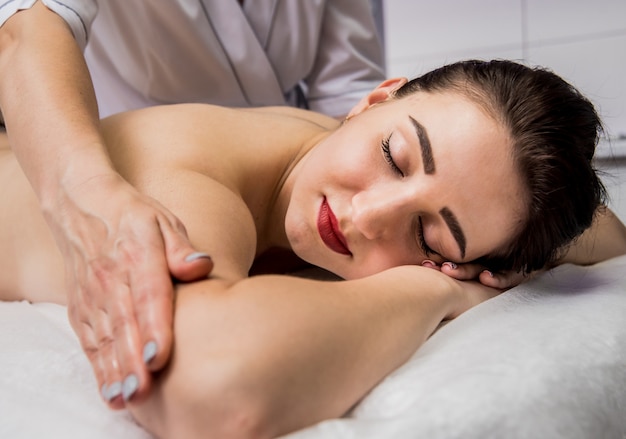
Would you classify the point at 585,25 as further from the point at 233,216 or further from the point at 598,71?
the point at 233,216

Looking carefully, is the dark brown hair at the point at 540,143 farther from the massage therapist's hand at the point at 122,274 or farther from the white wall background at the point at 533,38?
the white wall background at the point at 533,38

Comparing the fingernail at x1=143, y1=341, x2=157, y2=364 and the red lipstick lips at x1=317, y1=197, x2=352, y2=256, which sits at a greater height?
the fingernail at x1=143, y1=341, x2=157, y2=364

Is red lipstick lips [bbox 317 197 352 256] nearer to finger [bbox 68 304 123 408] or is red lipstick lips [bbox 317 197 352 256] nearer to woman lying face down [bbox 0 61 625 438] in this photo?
woman lying face down [bbox 0 61 625 438]

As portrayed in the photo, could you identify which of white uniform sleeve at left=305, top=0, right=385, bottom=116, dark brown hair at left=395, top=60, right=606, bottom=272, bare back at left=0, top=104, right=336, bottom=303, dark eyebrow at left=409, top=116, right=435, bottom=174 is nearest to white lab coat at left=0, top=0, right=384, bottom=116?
white uniform sleeve at left=305, top=0, right=385, bottom=116

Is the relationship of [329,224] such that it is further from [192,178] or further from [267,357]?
[267,357]

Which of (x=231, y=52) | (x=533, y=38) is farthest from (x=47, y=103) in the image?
(x=533, y=38)

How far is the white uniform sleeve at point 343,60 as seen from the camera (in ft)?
6.05

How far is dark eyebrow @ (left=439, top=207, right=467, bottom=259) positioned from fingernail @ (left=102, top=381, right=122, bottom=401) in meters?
0.49

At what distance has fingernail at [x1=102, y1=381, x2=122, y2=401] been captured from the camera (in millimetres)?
576

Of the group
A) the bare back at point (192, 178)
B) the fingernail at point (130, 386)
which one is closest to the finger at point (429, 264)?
the bare back at point (192, 178)

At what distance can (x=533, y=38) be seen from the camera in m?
2.75

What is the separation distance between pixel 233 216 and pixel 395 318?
26 cm

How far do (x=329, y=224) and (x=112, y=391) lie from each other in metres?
0.45

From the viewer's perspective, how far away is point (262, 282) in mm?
641
